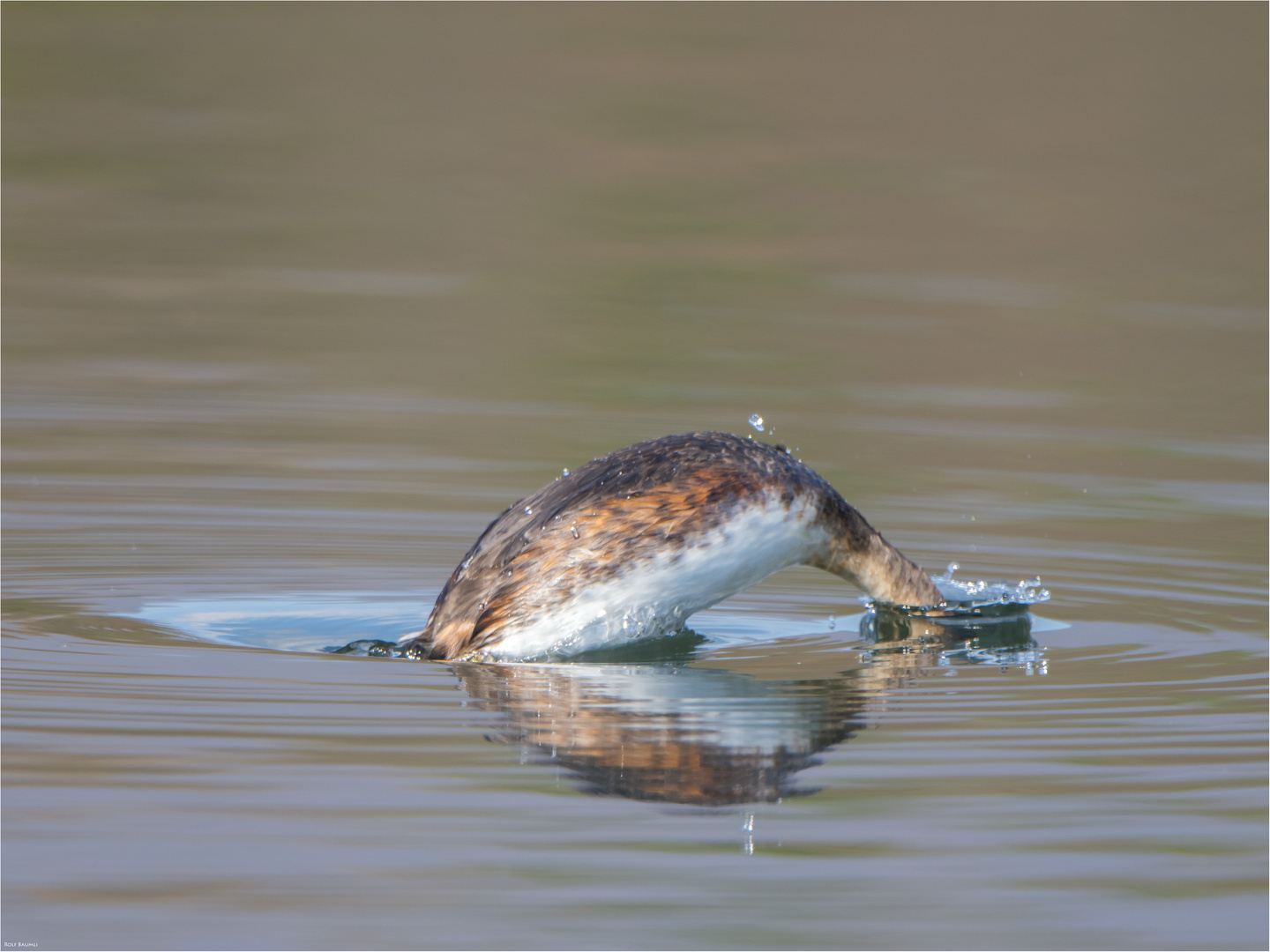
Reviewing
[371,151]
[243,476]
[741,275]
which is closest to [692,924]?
[243,476]

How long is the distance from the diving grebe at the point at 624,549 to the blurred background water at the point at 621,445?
19cm

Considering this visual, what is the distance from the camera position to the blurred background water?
442cm

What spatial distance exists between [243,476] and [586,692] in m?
4.11

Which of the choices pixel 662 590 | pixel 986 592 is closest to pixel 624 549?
pixel 662 590

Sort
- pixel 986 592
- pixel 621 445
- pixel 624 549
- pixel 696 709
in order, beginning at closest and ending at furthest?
pixel 696 709
pixel 624 549
pixel 986 592
pixel 621 445

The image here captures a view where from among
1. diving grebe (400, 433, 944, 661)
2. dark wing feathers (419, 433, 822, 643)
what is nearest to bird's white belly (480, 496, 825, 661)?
diving grebe (400, 433, 944, 661)

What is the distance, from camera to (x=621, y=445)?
10.2m

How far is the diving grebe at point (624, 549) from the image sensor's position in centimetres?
609

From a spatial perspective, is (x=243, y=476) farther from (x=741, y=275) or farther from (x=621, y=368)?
(x=741, y=275)

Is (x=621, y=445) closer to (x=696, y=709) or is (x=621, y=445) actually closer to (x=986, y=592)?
(x=986, y=592)

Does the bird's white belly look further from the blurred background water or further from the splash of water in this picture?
the splash of water

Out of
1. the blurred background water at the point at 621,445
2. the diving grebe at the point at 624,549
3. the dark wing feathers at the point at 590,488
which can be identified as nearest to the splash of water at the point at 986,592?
the blurred background water at the point at 621,445

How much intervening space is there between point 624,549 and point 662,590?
204 mm

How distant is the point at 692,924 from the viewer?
161 inches
